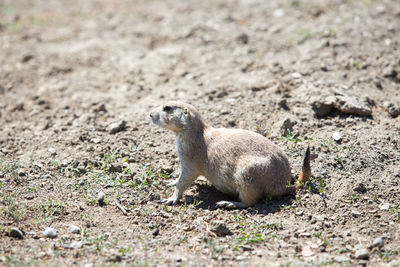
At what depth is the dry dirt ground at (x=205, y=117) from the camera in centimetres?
488

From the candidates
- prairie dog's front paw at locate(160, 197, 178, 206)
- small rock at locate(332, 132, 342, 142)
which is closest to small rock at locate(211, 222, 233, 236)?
prairie dog's front paw at locate(160, 197, 178, 206)

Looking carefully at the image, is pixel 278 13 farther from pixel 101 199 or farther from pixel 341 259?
pixel 341 259

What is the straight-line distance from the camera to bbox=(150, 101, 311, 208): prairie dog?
5426 millimetres

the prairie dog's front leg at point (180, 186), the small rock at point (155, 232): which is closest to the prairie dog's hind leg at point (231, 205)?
the prairie dog's front leg at point (180, 186)

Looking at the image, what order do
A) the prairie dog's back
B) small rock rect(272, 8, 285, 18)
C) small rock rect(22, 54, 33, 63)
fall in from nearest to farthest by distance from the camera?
the prairie dog's back, small rock rect(22, 54, 33, 63), small rock rect(272, 8, 285, 18)

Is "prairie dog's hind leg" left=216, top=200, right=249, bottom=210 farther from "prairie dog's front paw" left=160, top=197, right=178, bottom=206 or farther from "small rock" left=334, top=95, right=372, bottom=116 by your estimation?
"small rock" left=334, top=95, right=372, bottom=116

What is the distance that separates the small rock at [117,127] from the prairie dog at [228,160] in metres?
1.34

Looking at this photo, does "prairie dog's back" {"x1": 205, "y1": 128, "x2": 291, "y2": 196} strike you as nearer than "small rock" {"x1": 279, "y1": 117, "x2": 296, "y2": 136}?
Yes

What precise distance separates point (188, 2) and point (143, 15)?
121 cm

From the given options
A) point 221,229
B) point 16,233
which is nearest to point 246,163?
point 221,229

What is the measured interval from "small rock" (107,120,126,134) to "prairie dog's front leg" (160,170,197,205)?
1835 mm

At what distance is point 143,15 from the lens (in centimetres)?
1121

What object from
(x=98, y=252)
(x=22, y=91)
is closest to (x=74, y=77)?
(x=22, y=91)

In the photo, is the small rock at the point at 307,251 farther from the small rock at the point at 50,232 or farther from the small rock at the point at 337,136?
the small rock at the point at 50,232
